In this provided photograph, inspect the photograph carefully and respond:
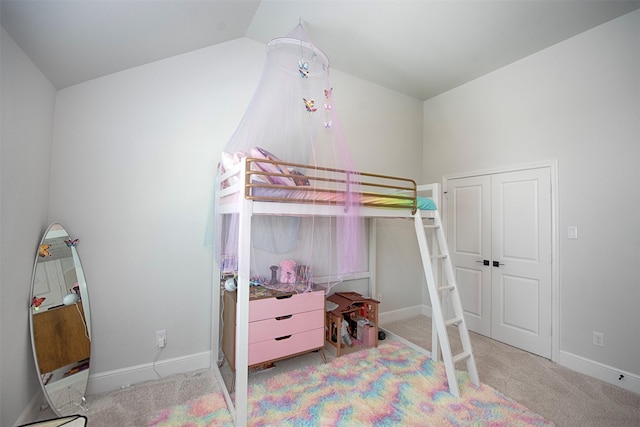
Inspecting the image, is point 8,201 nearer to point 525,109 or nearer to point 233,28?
point 233,28

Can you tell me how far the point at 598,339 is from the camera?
231 centimetres

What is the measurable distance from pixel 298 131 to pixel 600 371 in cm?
321

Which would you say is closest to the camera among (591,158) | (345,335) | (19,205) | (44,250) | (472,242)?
(19,205)

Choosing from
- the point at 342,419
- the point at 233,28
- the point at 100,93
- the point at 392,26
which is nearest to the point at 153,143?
the point at 100,93

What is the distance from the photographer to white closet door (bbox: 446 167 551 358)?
269 centimetres

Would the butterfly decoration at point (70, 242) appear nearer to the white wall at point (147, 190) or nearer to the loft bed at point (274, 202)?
the white wall at point (147, 190)

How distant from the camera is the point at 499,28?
239 cm

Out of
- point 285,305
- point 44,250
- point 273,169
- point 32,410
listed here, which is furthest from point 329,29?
point 32,410

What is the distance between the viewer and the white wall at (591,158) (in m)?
2.18

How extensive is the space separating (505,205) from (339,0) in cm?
263

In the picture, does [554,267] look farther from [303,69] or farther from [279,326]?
[303,69]

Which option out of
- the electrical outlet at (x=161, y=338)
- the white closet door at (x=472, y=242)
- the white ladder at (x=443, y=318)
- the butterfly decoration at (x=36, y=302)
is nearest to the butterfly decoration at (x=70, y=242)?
the butterfly decoration at (x=36, y=302)

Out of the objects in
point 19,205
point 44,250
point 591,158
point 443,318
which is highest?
point 591,158

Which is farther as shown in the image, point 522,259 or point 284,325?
point 522,259
